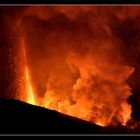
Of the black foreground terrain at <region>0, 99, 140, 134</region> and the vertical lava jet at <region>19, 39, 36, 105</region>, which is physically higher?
the vertical lava jet at <region>19, 39, 36, 105</region>

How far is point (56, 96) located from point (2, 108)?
539 mm

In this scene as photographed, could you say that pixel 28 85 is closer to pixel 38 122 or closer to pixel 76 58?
pixel 38 122

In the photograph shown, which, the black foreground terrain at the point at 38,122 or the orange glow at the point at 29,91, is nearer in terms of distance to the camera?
the black foreground terrain at the point at 38,122

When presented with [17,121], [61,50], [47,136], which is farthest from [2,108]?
[61,50]

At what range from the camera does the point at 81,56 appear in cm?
468

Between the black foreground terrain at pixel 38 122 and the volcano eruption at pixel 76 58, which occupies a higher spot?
the volcano eruption at pixel 76 58

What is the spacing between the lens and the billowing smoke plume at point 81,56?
4.66 m

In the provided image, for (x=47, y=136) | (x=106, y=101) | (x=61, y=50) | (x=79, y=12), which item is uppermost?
(x=79, y=12)

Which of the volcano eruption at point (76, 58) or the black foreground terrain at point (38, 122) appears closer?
the black foreground terrain at point (38, 122)

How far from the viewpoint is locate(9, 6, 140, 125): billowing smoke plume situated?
15.3 feet

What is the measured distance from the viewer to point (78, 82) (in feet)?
15.4

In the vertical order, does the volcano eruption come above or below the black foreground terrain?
above

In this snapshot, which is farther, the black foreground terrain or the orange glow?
the orange glow
